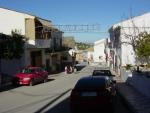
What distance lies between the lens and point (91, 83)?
632 inches

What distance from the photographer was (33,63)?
56750mm

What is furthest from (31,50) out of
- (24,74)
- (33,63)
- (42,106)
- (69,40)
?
(69,40)

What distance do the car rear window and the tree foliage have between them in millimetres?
21903

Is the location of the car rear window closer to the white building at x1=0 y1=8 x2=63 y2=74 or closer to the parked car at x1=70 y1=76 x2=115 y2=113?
the parked car at x1=70 y1=76 x2=115 y2=113

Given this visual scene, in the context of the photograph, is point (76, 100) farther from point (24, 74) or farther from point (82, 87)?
point (24, 74)

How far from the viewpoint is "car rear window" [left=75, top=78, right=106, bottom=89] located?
15.7 metres

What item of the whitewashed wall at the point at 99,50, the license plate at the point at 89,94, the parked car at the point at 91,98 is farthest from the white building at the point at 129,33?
the whitewashed wall at the point at 99,50

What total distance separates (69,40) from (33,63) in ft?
A: 176

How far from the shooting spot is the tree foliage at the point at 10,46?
123 ft

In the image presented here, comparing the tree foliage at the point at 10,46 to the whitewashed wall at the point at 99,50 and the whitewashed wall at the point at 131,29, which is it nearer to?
the whitewashed wall at the point at 131,29

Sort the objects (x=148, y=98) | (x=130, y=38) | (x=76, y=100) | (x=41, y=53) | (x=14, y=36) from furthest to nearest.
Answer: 1. (x=41, y=53)
2. (x=130, y=38)
3. (x=14, y=36)
4. (x=148, y=98)
5. (x=76, y=100)

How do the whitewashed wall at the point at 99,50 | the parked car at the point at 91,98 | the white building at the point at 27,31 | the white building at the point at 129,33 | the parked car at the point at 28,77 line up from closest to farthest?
1. the parked car at the point at 91,98
2. the parked car at the point at 28,77
3. the white building at the point at 27,31
4. the white building at the point at 129,33
5. the whitewashed wall at the point at 99,50

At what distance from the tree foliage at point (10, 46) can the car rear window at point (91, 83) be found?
21.9m

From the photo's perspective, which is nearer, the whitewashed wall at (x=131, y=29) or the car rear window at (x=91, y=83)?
the car rear window at (x=91, y=83)
